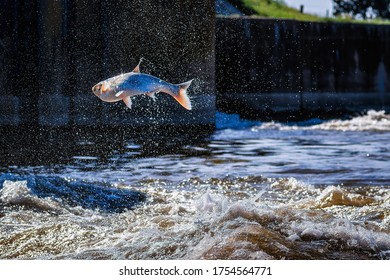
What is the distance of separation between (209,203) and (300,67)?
9.30ft

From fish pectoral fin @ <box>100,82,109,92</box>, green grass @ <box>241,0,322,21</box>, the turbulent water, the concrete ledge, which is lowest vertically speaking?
the turbulent water

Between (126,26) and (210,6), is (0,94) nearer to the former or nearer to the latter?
(126,26)

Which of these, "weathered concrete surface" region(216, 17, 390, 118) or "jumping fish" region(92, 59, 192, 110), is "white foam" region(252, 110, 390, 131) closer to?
"weathered concrete surface" region(216, 17, 390, 118)

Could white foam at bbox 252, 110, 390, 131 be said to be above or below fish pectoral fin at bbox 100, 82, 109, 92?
below

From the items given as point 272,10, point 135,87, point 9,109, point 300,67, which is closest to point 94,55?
point 9,109

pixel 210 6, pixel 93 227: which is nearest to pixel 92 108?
pixel 210 6

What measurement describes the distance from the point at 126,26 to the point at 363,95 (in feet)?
10.8

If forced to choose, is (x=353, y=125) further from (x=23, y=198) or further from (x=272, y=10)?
(x=23, y=198)

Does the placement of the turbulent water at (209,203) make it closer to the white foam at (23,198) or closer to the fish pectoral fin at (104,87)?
the white foam at (23,198)

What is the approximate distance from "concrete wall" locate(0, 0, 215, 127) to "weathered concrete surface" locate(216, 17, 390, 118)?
0.68 metres

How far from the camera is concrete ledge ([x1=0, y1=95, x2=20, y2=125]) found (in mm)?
3367

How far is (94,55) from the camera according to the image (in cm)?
322

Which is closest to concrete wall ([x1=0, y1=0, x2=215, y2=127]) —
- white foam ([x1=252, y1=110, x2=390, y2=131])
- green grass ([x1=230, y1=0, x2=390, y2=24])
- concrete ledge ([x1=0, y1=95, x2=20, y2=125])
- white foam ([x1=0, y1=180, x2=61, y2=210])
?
concrete ledge ([x1=0, y1=95, x2=20, y2=125])

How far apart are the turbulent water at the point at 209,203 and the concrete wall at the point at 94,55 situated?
0.24 metres
